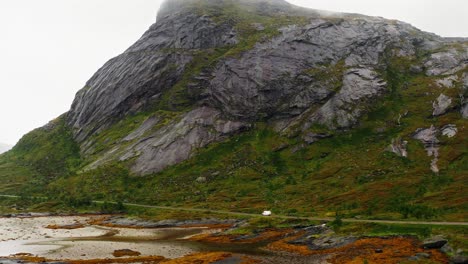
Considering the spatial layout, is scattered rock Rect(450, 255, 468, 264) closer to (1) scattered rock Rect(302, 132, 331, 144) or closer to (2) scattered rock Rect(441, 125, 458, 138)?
(2) scattered rock Rect(441, 125, 458, 138)

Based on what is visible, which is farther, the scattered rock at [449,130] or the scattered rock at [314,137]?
the scattered rock at [314,137]

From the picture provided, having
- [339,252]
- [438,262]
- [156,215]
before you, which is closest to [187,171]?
[156,215]

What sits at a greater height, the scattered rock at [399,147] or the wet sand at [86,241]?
the scattered rock at [399,147]

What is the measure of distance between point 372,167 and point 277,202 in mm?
43762

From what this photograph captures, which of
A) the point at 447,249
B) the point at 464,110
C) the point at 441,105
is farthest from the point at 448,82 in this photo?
the point at 447,249

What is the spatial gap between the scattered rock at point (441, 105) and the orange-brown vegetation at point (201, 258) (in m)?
145

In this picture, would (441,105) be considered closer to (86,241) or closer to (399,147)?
(399,147)

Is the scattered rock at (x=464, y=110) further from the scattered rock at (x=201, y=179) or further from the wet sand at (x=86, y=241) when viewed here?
the wet sand at (x=86, y=241)

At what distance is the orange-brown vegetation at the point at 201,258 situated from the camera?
6091 cm

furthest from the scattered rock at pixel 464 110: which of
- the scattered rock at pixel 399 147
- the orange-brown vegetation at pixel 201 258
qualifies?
the orange-brown vegetation at pixel 201 258

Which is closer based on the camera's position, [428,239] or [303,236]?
[428,239]

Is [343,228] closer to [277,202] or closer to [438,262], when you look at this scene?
[438,262]

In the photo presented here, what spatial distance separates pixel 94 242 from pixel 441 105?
158331mm

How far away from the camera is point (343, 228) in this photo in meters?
80.1
